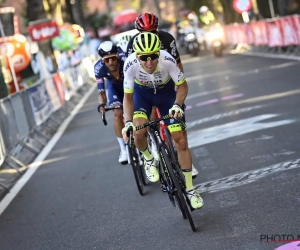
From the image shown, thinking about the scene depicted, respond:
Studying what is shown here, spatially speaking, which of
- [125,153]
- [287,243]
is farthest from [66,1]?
[287,243]

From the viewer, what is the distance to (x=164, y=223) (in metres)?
7.66

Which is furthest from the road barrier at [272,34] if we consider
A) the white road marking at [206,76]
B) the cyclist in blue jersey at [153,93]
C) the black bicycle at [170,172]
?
the black bicycle at [170,172]

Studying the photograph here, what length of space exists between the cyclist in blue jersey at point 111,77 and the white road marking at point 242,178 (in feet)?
5.70

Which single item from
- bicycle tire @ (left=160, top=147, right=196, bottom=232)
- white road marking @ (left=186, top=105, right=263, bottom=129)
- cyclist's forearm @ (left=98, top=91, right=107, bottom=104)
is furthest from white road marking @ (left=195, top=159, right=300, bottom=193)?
white road marking @ (left=186, top=105, right=263, bottom=129)

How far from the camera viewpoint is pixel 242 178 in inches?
356

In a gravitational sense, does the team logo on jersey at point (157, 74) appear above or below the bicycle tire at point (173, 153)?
above

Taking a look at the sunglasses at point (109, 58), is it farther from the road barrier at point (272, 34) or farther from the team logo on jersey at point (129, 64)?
the road barrier at point (272, 34)

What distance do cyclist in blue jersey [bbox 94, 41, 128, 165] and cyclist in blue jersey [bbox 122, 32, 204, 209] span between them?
1.75 meters

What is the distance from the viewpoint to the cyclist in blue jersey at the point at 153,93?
7.21 meters

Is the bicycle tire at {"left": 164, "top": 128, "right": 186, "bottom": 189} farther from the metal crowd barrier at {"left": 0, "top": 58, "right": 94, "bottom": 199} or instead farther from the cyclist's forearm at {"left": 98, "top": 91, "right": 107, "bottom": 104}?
the metal crowd barrier at {"left": 0, "top": 58, "right": 94, "bottom": 199}

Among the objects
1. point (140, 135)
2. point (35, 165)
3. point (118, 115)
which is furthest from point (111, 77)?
point (35, 165)

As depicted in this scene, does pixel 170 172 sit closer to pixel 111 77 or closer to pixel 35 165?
pixel 111 77

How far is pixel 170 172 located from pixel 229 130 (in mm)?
5864

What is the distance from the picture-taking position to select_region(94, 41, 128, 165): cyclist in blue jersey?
32.2 ft
